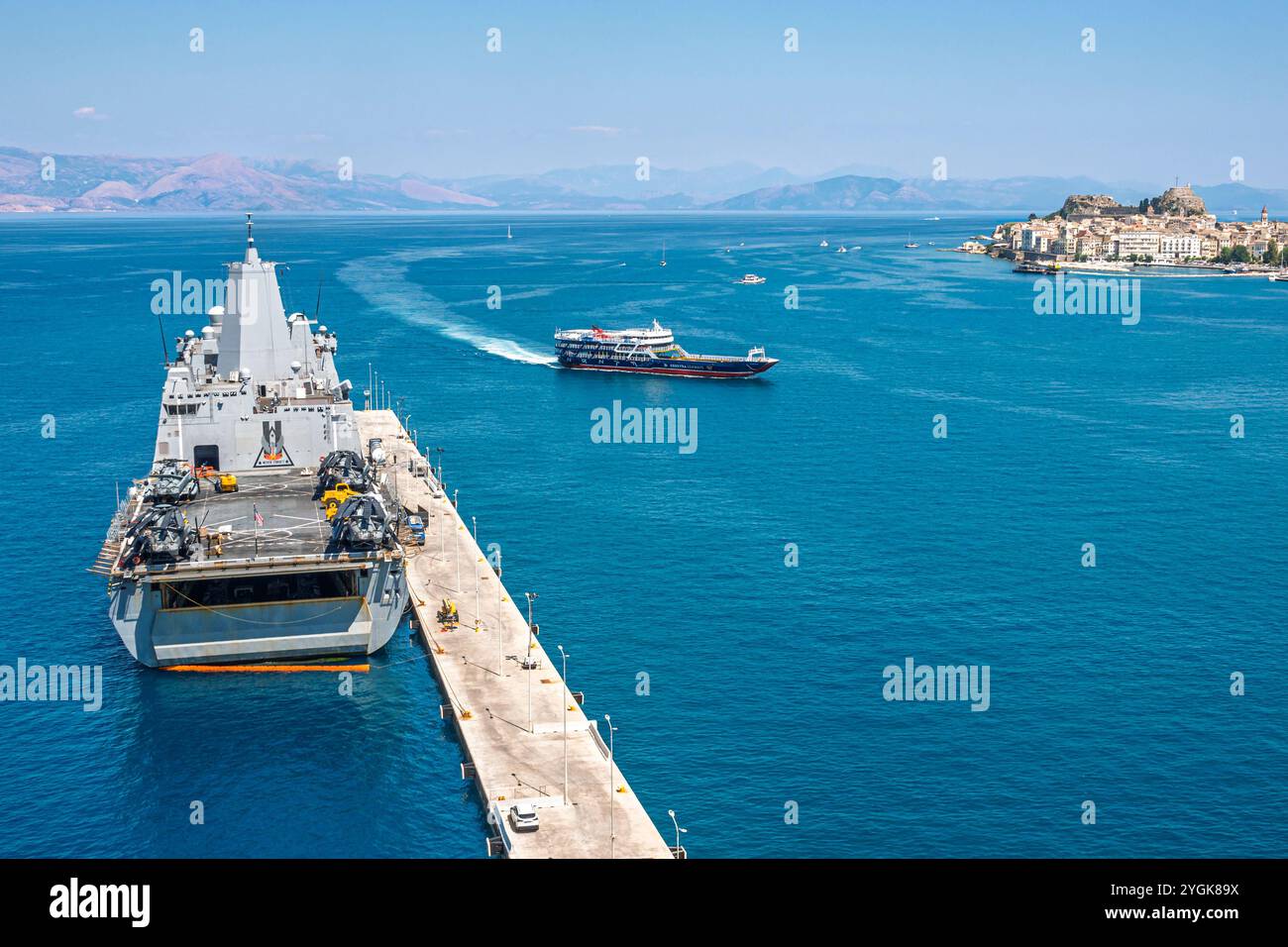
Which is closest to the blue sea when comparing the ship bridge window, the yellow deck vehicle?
the ship bridge window

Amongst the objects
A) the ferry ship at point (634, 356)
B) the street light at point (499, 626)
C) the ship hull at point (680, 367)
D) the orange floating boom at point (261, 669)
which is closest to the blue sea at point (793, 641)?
the orange floating boom at point (261, 669)

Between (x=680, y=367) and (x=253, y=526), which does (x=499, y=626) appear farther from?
(x=680, y=367)

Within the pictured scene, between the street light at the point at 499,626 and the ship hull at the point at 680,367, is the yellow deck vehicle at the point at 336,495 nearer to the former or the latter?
the street light at the point at 499,626

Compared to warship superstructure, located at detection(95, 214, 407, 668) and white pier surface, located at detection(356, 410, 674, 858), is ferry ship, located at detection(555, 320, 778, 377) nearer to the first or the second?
warship superstructure, located at detection(95, 214, 407, 668)

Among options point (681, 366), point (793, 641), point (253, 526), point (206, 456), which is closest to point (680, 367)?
point (681, 366)

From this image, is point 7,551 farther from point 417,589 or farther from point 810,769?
point 810,769
